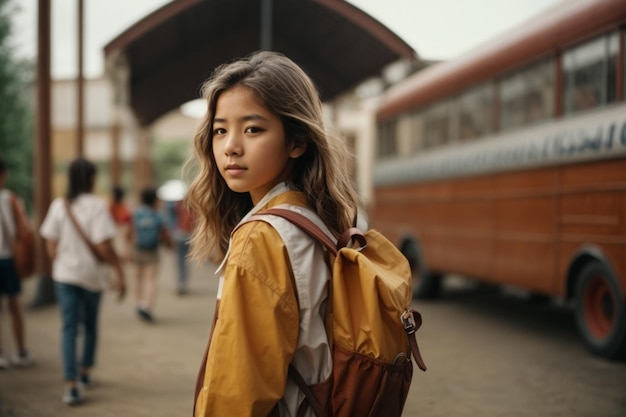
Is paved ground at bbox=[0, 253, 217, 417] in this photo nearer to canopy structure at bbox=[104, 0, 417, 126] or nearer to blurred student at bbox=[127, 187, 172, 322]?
blurred student at bbox=[127, 187, 172, 322]

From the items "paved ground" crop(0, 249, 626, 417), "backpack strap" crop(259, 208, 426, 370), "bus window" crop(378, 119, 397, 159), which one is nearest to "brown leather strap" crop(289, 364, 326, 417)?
"backpack strap" crop(259, 208, 426, 370)

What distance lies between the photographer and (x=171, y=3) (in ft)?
20.4

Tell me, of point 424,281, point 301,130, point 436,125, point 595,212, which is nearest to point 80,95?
point 436,125

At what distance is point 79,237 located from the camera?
18.8ft

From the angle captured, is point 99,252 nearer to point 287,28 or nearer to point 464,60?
point 287,28

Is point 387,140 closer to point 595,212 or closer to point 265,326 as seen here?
point 595,212

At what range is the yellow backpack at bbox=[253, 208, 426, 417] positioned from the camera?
1.98 metres

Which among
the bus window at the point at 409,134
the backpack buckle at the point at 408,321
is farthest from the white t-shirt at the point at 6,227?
the bus window at the point at 409,134

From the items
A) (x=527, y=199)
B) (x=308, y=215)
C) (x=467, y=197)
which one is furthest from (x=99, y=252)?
(x=467, y=197)

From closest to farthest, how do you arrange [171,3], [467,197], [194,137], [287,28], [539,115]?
[194,137], [171,3], [287,28], [539,115], [467,197]

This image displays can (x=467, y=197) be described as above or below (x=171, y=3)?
below

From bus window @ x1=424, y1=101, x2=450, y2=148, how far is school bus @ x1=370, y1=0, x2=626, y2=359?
1.1 inches

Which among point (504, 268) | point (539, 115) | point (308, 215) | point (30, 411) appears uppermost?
point (539, 115)

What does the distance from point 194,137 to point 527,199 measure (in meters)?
6.37
